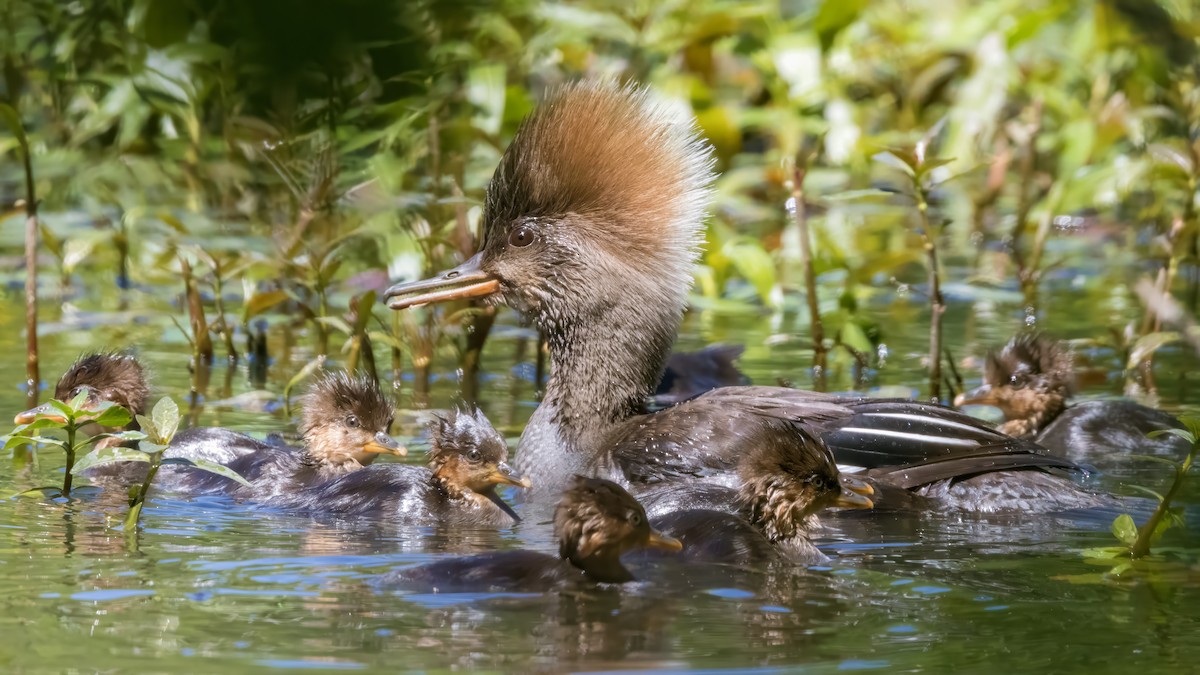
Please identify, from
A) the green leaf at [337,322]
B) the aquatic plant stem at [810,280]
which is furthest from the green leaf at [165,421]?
the aquatic plant stem at [810,280]

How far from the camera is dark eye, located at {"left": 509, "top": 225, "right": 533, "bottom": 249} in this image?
6277mm

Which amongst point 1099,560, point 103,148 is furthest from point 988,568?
point 103,148

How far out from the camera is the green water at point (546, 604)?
12.1 ft

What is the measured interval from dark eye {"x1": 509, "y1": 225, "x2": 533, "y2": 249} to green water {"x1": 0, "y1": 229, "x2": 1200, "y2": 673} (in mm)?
1293

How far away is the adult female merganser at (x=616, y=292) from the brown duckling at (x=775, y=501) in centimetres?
45

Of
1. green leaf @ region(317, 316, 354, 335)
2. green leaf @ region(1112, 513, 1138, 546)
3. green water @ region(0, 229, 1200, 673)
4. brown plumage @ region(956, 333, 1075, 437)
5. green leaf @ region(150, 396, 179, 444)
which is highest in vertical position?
green leaf @ region(317, 316, 354, 335)

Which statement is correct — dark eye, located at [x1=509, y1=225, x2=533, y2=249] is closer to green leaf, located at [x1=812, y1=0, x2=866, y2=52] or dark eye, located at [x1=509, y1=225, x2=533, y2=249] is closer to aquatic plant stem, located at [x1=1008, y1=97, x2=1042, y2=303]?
aquatic plant stem, located at [x1=1008, y1=97, x2=1042, y2=303]

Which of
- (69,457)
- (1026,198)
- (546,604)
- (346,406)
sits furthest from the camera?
(1026,198)

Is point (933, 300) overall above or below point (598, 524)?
above

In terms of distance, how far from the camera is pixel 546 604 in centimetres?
413

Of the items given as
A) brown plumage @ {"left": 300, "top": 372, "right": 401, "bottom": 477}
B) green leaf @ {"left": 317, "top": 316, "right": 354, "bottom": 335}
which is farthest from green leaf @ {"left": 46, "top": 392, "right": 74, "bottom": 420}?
green leaf @ {"left": 317, "top": 316, "right": 354, "bottom": 335}

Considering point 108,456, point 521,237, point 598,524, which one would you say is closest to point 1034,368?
point 521,237

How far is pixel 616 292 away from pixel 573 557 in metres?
1.83

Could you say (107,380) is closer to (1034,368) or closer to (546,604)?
(546,604)
